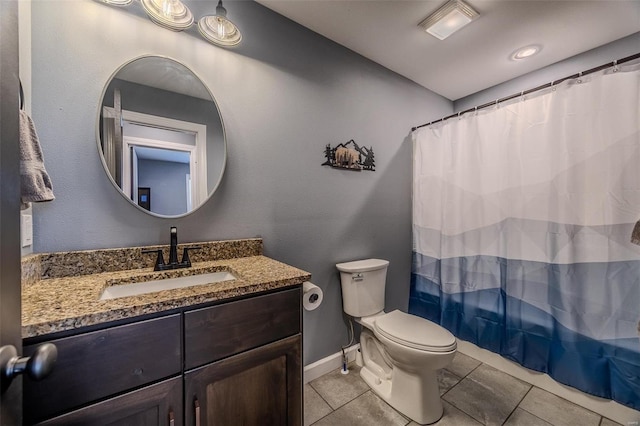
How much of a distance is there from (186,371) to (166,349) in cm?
10

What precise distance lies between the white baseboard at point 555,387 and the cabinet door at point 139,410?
2.10 m

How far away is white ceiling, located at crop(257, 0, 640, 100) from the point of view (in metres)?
1.51

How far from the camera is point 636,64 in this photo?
1272mm

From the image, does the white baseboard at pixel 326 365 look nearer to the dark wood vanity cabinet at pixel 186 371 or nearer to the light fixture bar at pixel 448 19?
the dark wood vanity cabinet at pixel 186 371

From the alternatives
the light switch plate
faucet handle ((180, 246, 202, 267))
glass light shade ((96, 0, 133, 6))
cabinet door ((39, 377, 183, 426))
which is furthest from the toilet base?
glass light shade ((96, 0, 133, 6))

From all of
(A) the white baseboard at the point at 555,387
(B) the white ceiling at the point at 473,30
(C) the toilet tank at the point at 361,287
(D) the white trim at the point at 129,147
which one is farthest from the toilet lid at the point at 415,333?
(B) the white ceiling at the point at 473,30

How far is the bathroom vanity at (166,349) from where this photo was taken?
0.66 meters

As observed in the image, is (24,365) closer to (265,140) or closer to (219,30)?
(265,140)

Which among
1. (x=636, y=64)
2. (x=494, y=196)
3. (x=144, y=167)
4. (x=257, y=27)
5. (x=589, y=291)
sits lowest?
(x=589, y=291)

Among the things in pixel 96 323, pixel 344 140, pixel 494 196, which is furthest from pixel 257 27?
pixel 494 196

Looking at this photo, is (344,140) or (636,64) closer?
(636,64)

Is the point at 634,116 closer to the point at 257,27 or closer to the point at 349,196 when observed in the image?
the point at 349,196

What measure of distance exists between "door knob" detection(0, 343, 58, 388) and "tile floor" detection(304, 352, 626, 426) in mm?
1380

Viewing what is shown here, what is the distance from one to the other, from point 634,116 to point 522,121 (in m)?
0.49
